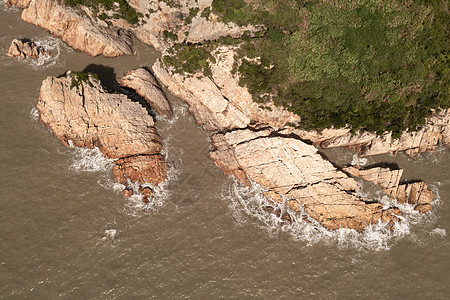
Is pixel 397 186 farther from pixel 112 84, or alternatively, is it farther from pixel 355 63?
pixel 112 84

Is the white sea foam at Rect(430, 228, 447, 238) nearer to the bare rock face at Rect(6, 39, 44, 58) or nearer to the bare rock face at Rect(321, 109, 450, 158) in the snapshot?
the bare rock face at Rect(321, 109, 450, 158)

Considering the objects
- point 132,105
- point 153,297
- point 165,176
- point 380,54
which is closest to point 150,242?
point 153,297

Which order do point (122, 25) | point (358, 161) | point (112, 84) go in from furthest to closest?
1. point (122, 25)
2. point (112, 84)
3. point (358, 161)

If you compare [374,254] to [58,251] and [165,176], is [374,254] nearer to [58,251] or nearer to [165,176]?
[165,176]

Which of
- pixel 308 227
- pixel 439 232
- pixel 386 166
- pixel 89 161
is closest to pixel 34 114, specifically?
pixel 89 161

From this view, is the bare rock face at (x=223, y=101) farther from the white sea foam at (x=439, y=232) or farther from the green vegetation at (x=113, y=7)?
the white sea foam at (x=439, y=232)

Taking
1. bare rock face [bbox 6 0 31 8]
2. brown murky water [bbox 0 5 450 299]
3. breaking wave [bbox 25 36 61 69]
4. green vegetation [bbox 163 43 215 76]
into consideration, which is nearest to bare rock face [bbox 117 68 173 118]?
green vegetation [bbox 163 43 215 76]
